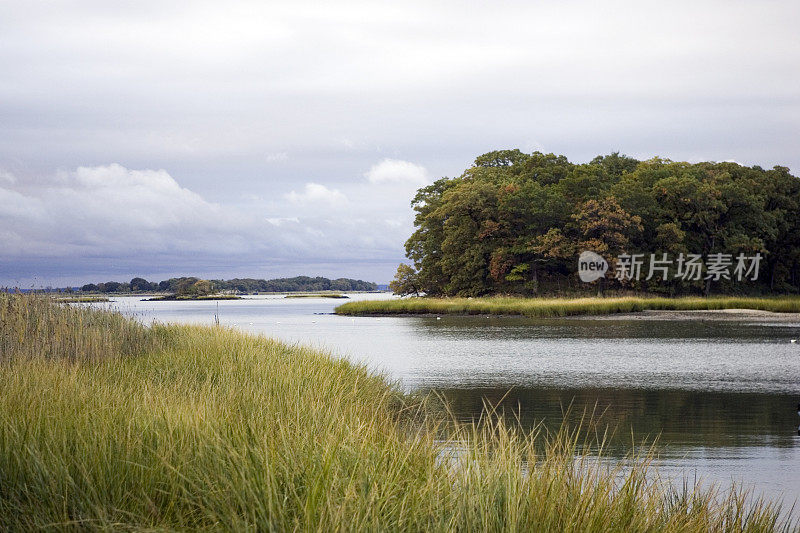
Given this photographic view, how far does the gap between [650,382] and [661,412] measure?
3.79m

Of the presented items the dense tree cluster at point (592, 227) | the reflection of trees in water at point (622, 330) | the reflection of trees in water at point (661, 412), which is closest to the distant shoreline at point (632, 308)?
the reflection of trees in water at point (622, 330)

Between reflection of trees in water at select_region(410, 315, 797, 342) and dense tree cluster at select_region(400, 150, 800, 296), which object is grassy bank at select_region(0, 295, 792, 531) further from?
dense tree cluster at select_region(400, 150, 800, 296)

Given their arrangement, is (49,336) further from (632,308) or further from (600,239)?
(600,239)

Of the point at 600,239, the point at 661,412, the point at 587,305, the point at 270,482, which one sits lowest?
the point at 661,412

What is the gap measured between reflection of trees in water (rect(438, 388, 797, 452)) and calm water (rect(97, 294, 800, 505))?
0.06ft

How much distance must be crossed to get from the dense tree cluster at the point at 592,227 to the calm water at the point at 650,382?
22703 mm

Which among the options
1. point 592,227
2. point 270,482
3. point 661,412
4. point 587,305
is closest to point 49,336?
point 270,482

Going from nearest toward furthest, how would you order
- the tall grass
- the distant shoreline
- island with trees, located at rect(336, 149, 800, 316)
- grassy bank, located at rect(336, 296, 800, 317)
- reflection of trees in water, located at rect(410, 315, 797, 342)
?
the tall grass → reflection of trees in water, located at rect(410, 315, 797, 342) → the distant shoreline → grassy bank, located at rect(336, 296, 800, 317) → island with trees, located at rect(336, 149, 800, 316)

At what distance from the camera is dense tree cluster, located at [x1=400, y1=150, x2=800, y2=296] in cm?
5334

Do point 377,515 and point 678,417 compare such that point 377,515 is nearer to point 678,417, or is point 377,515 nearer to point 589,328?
point 678,417

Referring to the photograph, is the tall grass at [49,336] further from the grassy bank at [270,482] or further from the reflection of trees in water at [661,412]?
the reflection of trees in water at [661,412]

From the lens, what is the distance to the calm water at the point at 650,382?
27.7ft

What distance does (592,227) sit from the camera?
50812 millimetres

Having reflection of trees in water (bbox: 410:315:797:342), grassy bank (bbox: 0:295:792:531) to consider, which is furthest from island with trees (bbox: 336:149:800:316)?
grassy bank (bbox: 0:295:792:531)
